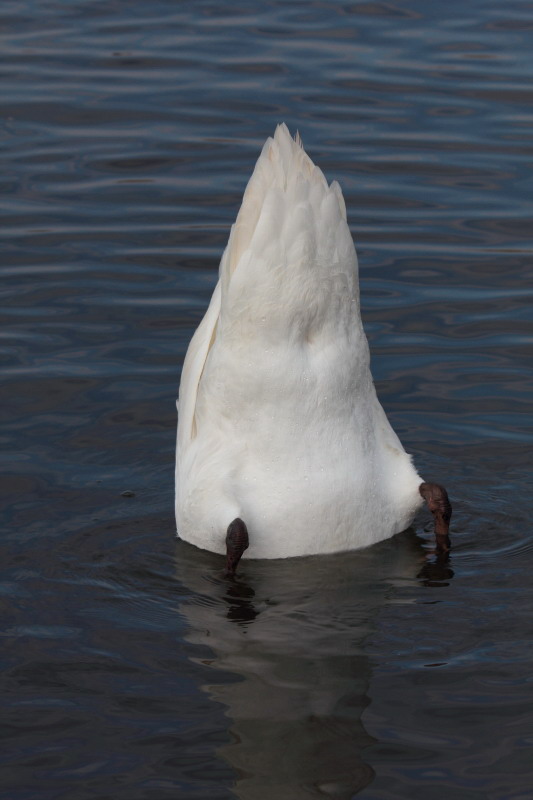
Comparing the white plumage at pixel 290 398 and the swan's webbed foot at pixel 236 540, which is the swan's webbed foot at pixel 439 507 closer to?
the white plumage at pixel 290 398

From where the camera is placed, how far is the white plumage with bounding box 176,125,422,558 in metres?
6.37

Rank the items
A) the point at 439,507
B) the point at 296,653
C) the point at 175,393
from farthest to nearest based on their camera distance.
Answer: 1. the point at 175,393
2. the point at 439,507
3. the point at 296,653

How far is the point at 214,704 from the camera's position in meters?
5.77

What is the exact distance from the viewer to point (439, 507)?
687 centimetres

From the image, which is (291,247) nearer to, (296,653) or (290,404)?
(290,404)

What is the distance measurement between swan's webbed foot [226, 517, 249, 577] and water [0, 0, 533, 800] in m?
0.22

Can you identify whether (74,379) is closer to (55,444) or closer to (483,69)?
(55,444)

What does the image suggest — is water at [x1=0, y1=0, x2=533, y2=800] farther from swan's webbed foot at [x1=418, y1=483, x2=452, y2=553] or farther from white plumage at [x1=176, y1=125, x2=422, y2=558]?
white plumage at [x1=176, y1=125, x2=422, y2=558]

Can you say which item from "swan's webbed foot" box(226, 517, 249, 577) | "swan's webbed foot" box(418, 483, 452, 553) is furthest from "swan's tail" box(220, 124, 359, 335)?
"swan's webbed foot" box(418, 483, 452, 553)

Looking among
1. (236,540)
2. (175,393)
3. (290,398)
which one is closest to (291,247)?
(290,398)

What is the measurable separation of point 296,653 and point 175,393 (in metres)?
2.88

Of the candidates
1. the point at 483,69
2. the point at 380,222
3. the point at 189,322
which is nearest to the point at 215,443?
the point at 189,322

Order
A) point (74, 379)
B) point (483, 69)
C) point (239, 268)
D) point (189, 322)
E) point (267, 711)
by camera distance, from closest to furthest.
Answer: point (267, 711) → point (239, 268) → point (74, 379) → point (189, 322) → point (483, 69)

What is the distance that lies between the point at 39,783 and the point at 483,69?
35.2ft
